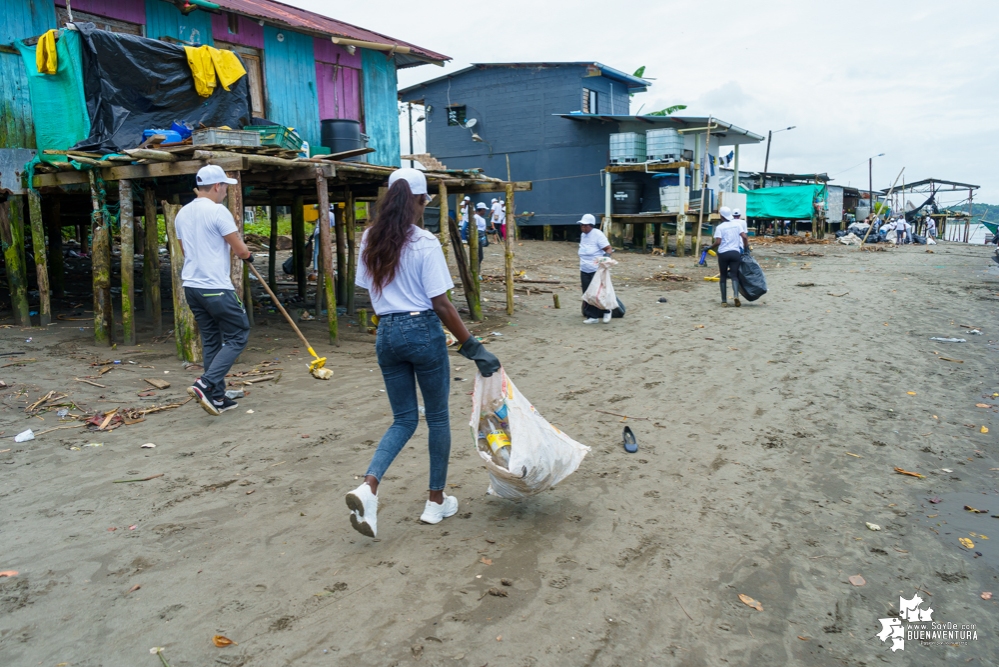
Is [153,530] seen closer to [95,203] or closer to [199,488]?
[199,488]

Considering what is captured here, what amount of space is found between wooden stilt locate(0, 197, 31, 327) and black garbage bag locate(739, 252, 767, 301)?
1074cm

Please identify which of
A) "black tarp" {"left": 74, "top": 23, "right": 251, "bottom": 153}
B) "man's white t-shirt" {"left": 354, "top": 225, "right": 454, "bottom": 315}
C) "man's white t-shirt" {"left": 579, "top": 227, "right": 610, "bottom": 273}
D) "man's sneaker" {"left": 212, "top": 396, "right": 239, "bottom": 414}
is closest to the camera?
"man's white t-shirt" {"left": 354, "top": 225, "right": 454, "bottom": 315}

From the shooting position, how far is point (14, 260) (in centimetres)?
927

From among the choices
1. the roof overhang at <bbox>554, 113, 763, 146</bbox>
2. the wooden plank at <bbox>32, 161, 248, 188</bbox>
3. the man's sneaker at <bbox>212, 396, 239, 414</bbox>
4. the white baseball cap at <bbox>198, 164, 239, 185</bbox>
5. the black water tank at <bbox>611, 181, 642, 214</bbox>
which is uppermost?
the roof overhang at <bbox>554, 113, 763, 146</bbox>

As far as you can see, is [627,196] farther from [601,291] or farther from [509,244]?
[601,291]

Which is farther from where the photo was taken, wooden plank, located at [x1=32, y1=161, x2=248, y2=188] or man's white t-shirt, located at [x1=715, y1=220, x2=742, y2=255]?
man's white t-shirt, located at [x1=715, y1=220, x2=742, y2=255]

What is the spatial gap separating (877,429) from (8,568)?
5877mm

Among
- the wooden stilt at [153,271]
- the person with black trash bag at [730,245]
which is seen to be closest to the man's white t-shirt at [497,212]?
the person with black trash bag at [730,245]

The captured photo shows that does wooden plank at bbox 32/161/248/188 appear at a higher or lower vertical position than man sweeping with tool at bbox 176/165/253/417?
higher

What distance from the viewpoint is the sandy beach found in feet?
9.48

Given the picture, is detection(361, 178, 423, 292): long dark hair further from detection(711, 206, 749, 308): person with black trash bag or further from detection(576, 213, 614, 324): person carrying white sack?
detection(711, 206, 749, 308): person with black trash bag

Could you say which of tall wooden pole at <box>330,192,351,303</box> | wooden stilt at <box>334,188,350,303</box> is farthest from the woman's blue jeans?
wooden stilt at <box>334,188,350,303</box>

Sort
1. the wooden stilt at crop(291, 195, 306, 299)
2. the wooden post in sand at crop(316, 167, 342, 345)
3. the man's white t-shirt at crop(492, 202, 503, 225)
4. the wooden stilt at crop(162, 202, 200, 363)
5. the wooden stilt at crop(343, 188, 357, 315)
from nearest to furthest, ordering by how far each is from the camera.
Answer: the wooden stilt at crop(162, 202, 200, 363)
the wooden post in sand at crop(316, 167, 342, 345)
the wooden stilt at crop(343, 188, 357, 315)
the wooden stilt at crop(291, 195, 306, 299)
the man's white t-shirt at crop(492, 202, 503, 225)

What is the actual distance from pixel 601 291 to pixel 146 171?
20.6 feet
